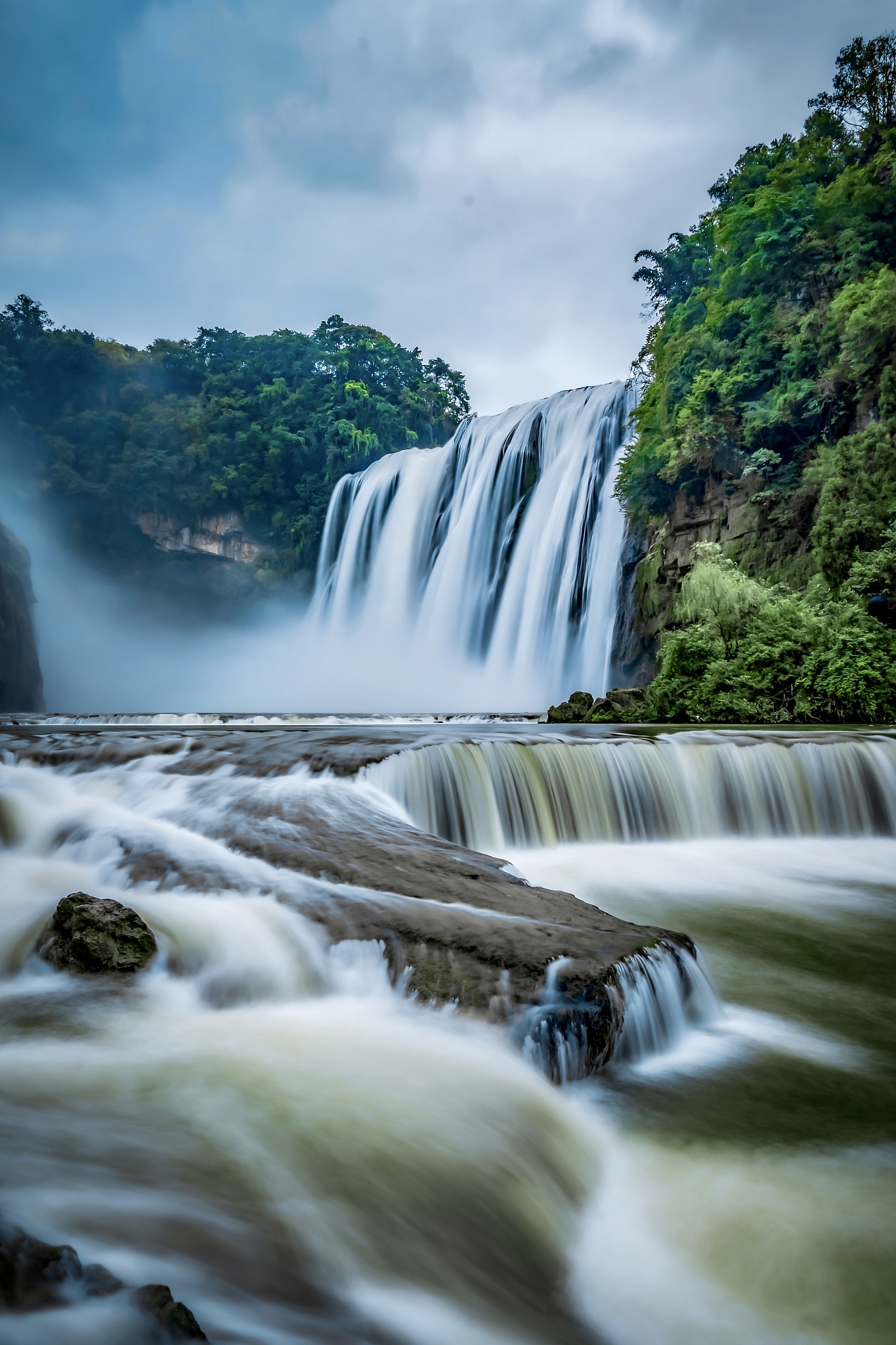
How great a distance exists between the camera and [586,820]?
291 inches

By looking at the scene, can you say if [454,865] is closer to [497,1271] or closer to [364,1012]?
[364,1012]

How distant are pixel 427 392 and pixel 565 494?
2282cm

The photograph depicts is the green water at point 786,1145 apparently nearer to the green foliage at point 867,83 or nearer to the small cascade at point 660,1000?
the small cascade at point 660,1000

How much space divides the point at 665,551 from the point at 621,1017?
64.4 ft

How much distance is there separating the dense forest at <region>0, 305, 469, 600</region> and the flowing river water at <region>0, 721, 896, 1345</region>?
33785mm

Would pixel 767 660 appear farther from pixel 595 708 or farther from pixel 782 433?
pixel 782 433

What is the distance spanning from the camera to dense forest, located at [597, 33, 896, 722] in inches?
547

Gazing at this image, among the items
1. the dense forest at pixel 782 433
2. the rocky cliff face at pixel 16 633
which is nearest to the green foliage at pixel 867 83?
the dense forest at pixel 782 433

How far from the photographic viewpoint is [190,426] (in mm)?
38438

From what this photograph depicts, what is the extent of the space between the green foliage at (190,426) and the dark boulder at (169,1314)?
36.8m

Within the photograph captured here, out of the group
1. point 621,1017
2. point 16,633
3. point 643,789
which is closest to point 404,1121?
point 621,1017

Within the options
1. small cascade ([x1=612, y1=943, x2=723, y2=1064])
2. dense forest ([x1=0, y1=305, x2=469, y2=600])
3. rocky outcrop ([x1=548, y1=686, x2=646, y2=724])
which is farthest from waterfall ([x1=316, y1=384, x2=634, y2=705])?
small cascade ([x1=612, y1=943, x2=723, y2=1064])

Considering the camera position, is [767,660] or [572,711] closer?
[767,660]

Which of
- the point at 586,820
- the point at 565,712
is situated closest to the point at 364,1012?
the point at 586,820
